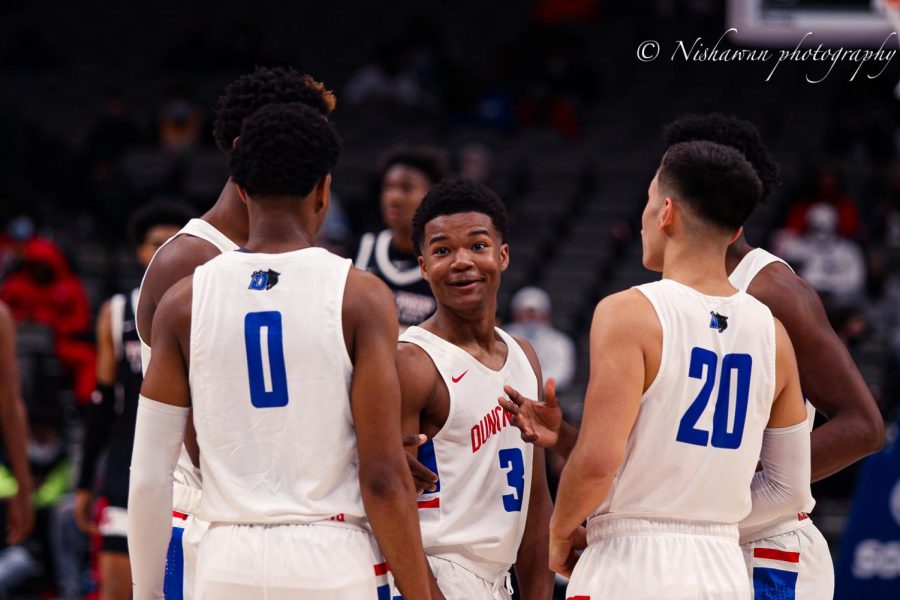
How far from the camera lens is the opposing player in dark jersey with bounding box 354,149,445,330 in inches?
240

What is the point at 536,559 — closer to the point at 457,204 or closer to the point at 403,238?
the point at 457,204

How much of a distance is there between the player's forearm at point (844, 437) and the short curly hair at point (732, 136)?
0.76m

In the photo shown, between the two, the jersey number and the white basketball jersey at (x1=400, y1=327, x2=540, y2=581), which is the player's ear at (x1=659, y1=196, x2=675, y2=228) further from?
the white basketball jersey at (x1=400, y1=327, x2=540, y2=581)

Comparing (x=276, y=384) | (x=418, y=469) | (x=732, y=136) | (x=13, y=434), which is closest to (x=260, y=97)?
(x=276, y=384)

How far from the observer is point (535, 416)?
3.87 metres

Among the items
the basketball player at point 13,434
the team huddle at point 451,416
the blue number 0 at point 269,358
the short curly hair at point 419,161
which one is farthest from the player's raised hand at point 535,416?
the basketball player at point 13,434

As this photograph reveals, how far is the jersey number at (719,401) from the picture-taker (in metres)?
3.68

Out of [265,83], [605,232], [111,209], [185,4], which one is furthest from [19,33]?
[265,83]

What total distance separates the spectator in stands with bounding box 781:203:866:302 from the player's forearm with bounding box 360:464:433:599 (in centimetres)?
970

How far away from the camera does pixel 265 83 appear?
4.12m

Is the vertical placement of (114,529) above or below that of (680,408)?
below

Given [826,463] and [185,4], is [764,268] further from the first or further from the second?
[185,4]

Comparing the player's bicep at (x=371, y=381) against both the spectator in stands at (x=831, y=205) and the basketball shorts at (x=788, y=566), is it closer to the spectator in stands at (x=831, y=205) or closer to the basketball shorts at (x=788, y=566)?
the basketball shorts at (x=788, y=566)

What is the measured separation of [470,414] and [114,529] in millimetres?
2947
